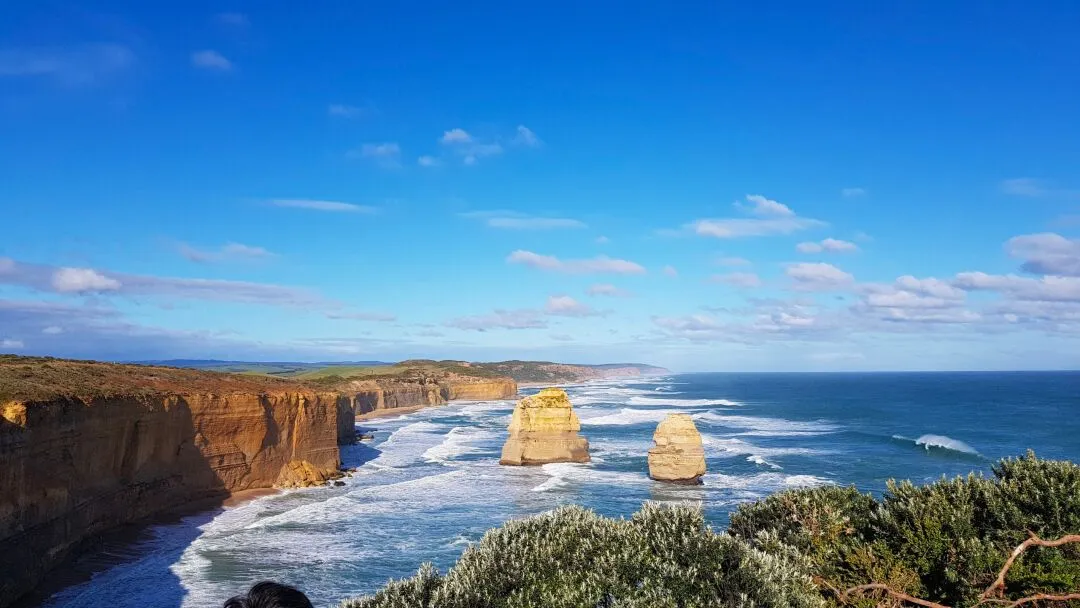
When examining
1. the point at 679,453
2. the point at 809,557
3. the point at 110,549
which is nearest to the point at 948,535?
the point at 809,557

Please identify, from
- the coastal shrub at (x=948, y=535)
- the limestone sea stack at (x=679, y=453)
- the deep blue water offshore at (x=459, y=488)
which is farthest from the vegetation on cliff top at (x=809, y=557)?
the limestone sea stack at (x=679, y=453)

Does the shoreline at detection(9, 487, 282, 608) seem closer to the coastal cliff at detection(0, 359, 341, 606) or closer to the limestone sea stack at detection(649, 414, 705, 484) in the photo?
the coastal cliff at detection(0, 359, 341, 606)

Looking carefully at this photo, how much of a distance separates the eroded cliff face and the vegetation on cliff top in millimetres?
18636

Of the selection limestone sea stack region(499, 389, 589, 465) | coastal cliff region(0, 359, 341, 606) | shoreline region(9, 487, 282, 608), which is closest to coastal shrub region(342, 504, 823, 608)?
coastal cliff region(0, 359, 341, 606)

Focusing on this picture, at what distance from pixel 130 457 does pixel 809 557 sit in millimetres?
31160

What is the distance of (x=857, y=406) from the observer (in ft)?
390

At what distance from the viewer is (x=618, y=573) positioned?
30.0 ft

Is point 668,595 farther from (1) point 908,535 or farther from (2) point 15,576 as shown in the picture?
(2) point 15,576

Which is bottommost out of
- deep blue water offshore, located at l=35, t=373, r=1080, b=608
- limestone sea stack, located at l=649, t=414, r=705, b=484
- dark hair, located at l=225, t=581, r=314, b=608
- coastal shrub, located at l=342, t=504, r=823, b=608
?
deep blue water offshore, located at l=35, t=373, r=1080, b=608

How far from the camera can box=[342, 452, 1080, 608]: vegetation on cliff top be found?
8.52 meters

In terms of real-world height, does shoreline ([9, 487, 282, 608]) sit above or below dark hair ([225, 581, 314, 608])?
below

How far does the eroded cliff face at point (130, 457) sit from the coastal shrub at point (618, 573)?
18295 millimetres

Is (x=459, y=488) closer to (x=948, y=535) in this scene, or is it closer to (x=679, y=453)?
(x=679, y=453)

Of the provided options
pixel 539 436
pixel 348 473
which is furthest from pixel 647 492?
pixel 348 473
